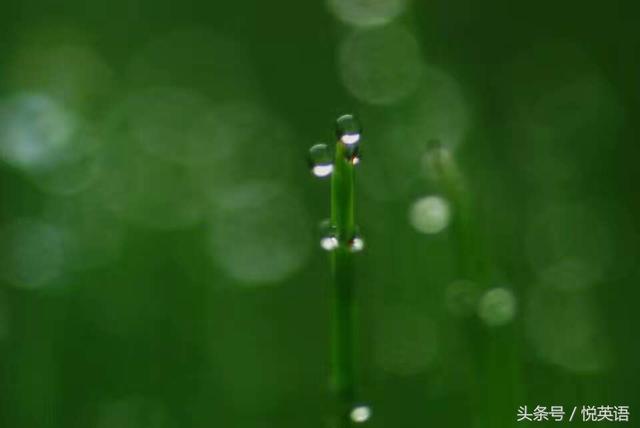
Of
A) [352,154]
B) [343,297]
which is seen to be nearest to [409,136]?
[352,154]

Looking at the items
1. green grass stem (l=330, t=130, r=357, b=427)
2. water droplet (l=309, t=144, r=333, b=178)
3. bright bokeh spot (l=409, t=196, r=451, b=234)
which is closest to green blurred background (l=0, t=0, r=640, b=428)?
bright bokeh spot (l=409, t=196, r=451, b=234)

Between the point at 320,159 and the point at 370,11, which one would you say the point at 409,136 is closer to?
the point at 370,11

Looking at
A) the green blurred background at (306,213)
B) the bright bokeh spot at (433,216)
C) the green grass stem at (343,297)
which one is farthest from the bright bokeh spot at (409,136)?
the green grass stem at (343,297)

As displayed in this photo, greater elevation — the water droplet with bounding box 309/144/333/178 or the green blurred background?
the green blurred background

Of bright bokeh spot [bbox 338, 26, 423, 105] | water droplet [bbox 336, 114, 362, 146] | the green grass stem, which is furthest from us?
bright bokeh spot [bbox 338, 26, 423, 105]

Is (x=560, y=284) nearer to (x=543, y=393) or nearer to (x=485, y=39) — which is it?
(x=543, y=393)

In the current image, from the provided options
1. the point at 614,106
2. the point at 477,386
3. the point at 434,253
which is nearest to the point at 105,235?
the point at 434,253

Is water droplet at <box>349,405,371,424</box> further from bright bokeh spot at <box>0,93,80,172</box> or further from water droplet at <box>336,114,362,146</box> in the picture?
bright bokeh spot at <box>0,93,80,172</box>

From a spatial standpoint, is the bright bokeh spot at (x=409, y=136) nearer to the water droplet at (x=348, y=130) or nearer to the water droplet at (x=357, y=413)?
the water droplet at (x=348, y=130)
